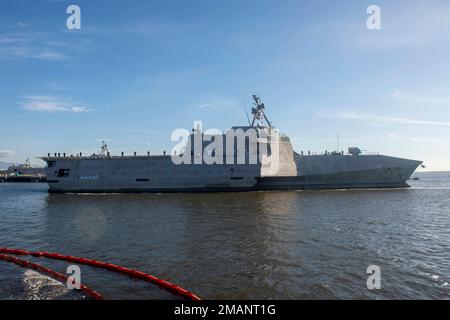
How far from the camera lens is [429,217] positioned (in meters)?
24.9

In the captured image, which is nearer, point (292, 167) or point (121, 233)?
A: point (121, 233)

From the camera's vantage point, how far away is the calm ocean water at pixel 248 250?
411 inches

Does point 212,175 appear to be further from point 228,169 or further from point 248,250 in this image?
point 248,250

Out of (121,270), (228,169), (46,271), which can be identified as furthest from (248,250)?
(228,169)

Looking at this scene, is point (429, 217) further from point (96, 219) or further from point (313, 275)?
point (96, 219)

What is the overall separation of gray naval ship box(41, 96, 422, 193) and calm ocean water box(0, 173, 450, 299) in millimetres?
21016

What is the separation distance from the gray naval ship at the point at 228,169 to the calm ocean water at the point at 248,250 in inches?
827

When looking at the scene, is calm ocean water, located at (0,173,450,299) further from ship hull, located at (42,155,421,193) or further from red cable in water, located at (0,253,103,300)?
ship hull, located at (42,155,421,193)

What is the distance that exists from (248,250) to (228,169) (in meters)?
33.1

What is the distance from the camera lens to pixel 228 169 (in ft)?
158

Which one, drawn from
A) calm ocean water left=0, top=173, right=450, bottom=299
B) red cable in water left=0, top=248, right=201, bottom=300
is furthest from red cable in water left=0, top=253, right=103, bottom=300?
red cable in water left=0, top=248, right=201, bottom=300
